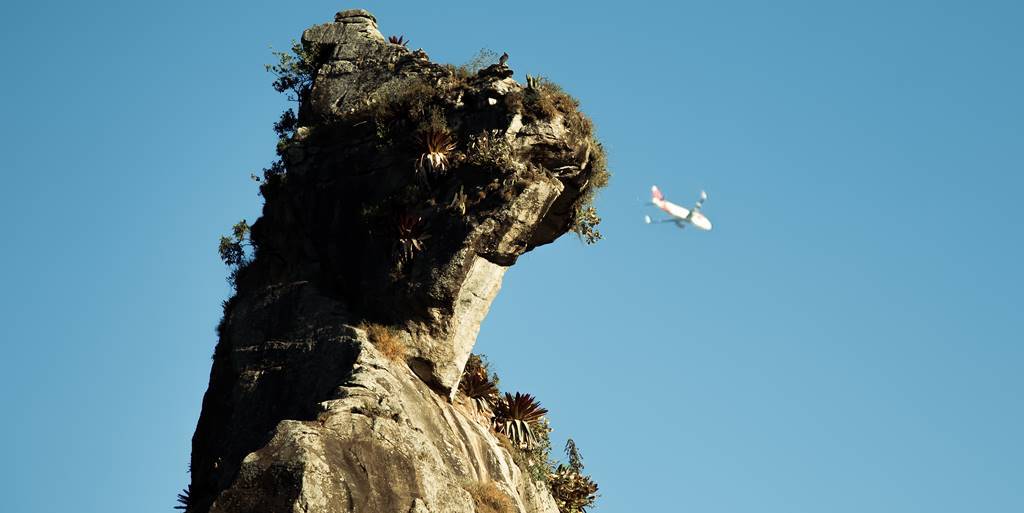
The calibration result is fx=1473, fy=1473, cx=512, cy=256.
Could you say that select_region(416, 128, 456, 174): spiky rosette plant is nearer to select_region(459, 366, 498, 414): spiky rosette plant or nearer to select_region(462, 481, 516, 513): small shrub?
select_region(459, 366, 498, 414): spiky rosette plant

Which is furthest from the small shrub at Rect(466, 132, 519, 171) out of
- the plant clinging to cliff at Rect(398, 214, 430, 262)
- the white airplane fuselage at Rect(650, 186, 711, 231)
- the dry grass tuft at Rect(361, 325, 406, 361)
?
the white airplane fuselage at Rect(650, 186, 711, 231)

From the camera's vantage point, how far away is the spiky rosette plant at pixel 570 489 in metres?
32.1

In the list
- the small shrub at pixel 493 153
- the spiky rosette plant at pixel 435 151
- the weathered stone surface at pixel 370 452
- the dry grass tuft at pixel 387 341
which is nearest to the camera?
the weathered stone surface at pixel 370 452

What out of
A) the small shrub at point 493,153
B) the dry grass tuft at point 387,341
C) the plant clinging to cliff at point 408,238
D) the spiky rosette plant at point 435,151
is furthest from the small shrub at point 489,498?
the spiky rosette plant at point 435,151

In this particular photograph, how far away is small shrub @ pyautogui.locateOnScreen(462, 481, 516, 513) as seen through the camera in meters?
25.9

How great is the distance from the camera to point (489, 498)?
1037 inches

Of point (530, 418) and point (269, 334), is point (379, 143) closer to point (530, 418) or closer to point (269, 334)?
point (269, 334)

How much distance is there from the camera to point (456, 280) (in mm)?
28578

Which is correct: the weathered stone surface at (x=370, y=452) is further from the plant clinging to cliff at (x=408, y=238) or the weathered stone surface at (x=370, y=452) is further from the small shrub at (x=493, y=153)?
the small shrub at (x=493, y=153)

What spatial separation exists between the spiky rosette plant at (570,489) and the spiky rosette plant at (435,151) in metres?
7.28

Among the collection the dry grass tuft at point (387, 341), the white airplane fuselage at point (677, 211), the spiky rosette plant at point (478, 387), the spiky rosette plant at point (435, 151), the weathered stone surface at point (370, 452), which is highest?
the white airplane fuselage at point (677, 211)

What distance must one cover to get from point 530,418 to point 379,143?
6.68 m

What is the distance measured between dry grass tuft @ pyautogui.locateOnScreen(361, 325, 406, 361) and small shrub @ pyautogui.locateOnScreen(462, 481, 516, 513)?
306cm

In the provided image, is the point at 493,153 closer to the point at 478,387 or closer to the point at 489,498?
the point at 478,387
